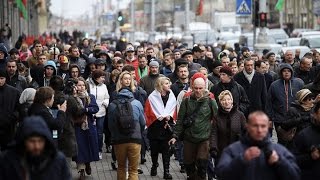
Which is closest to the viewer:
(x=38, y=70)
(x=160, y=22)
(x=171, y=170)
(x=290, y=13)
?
(x=171, y=170)

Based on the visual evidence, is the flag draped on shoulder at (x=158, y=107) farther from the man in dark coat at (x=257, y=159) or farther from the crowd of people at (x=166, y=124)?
the man in dark coat at (x=257, y=159)

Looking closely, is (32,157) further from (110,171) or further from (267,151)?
(110,171)

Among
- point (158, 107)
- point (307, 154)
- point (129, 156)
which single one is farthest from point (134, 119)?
point (307, 154)

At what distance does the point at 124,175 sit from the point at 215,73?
4.88 metres

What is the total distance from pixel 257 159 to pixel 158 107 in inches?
259

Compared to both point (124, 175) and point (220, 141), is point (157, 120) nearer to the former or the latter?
point (124, 175)

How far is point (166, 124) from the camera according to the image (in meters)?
14.0

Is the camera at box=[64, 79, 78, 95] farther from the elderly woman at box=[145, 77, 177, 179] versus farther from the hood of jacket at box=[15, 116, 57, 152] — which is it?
the hood of jacket at box=[15, 116, 57, 152]

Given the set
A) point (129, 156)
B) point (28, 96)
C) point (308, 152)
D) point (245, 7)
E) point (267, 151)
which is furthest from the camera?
point (245, 7)

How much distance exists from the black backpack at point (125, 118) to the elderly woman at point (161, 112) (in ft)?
5.00

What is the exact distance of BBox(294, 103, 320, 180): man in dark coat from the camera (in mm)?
8703

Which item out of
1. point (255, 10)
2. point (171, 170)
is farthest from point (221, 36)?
point (171, 170)

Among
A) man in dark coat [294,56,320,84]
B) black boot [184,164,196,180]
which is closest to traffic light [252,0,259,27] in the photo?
man in dark coat [294,56,320,84]

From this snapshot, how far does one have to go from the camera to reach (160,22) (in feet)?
423
